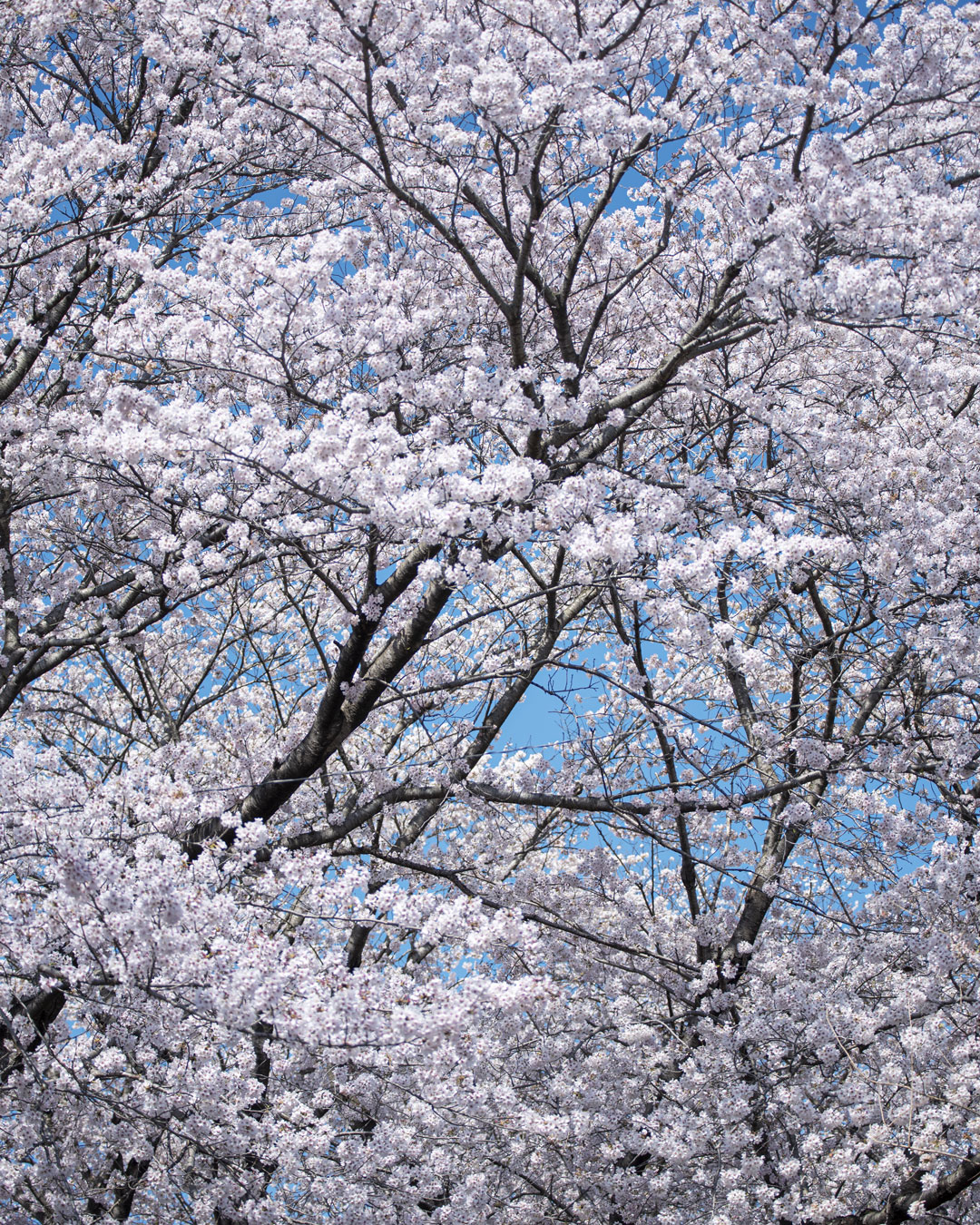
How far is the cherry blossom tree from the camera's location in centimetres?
493

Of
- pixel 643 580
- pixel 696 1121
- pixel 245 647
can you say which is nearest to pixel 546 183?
pixel 643 580

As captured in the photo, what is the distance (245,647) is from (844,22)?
769 cm

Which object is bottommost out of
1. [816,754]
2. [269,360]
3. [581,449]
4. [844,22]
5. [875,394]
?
[816,754]

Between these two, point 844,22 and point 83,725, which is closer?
point 844,22

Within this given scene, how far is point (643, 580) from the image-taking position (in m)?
6.02

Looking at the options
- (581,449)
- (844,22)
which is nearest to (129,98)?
(581,449)

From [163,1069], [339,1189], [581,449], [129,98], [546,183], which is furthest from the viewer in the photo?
[129,98]

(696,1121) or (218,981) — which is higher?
(696,1121)

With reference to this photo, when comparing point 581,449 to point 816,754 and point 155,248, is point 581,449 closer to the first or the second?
point 816,754

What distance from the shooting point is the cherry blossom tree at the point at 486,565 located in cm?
493

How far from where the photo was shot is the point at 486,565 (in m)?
5.59

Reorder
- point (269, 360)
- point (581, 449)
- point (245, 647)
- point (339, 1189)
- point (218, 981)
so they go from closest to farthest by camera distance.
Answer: point (218, 981) < point (339, 1189) < point (269, 360) < point (581, 449) < point (245, 647)

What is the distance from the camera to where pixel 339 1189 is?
17.3ft

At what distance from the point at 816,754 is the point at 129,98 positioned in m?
7.06
